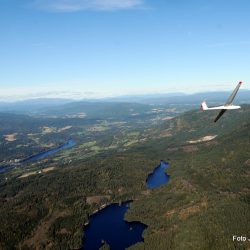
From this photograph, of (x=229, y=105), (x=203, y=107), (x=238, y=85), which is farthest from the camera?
(x=203, y=107)

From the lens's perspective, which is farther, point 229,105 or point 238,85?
point 229,105

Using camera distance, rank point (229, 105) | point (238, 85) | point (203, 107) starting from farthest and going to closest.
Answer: point (203, 107), point (229, 105), point (238, 85)

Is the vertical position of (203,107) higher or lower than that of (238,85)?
lower

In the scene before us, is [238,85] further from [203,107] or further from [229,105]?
[203,107]

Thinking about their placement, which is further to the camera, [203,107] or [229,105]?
[203,107]

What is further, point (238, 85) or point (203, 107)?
point (203, 107)

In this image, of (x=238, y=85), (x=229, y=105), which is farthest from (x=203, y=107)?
(x=238, y=85)
